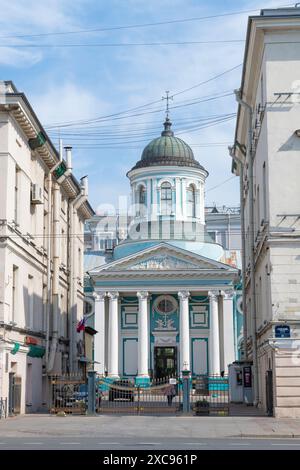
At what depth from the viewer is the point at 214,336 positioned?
66875 mm

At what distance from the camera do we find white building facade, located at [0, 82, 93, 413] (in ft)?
106

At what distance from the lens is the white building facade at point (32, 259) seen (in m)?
32.4

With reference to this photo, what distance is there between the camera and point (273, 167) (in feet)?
98.7

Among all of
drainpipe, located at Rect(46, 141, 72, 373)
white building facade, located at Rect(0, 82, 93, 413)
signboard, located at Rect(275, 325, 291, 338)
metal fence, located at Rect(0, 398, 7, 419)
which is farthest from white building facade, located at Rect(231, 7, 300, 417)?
drainpipe, located at Rect(46, 141, 72, 373)

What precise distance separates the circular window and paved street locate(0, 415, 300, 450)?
125 ft

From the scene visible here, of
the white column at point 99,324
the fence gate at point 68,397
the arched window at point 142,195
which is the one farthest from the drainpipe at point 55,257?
the arched window at point 142,195

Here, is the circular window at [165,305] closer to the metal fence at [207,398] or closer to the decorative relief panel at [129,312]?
the decorative relief panel at [129,312]

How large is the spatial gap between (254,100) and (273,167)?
22.6ft

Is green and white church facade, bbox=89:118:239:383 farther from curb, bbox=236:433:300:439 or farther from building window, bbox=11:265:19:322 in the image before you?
curb, bbox=236:433:300:439

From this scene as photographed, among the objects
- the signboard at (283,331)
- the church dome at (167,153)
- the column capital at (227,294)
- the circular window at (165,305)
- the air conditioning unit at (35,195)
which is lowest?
the signboard at (283,331)

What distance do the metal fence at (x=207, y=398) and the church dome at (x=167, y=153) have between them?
28104 mm

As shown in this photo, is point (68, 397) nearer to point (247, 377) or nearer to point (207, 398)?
point (247, 377)

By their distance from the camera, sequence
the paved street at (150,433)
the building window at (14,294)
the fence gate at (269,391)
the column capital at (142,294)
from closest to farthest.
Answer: the paved street at (150,433), the fence gate at (269,391), the building window at (14,294), the column capital at (142,294)
